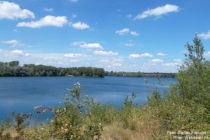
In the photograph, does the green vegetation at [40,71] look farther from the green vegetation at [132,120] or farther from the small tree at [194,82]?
the green vegetation at [132,120]

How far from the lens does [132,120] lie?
198 inches

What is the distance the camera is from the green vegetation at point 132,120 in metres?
3.17

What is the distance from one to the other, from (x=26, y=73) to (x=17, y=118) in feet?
340

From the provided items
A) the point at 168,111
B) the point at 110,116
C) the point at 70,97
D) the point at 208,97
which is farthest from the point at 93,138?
the point at 208,97

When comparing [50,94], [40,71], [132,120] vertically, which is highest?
[40,71]

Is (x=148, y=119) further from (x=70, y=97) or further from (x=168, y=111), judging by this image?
(x=70, y=97)

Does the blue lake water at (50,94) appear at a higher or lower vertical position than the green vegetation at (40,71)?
lower

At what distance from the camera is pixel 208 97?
186 inches

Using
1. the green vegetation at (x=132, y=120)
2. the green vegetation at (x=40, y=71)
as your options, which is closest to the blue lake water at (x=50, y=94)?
the green vegetation at (x=132, y=120)

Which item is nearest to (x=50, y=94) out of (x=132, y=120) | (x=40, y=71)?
(x=132, y=120)

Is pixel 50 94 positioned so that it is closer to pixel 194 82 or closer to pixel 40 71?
pixel 194 82

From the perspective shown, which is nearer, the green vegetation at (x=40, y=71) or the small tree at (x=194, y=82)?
the small tree at (x=194, y=82)

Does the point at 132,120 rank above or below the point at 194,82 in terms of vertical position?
below

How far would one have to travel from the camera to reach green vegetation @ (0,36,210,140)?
3.17m
